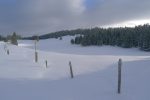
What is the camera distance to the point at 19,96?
15750mm

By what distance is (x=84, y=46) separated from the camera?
113250 mm

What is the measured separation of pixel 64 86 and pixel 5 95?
4.10m

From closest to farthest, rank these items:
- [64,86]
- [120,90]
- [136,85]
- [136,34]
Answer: [120,90], [136,85], [64,86], [136,34]

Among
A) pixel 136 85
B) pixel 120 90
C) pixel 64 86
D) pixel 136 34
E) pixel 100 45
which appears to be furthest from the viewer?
pixel 100 45

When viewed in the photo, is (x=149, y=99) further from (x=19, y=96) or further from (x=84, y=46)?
(x=84, y=46)

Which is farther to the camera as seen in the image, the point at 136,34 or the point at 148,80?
the point at 136,34

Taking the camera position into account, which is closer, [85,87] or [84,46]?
[85,87]

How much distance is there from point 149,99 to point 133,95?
151 centimetres

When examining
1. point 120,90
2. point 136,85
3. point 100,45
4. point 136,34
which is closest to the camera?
point 120,90

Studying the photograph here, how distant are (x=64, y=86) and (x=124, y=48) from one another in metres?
79.4

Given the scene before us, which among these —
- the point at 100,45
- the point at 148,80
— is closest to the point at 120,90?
the point at 148,80

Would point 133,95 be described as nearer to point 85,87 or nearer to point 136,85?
point 136,85

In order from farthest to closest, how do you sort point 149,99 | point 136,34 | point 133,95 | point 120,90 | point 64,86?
point 136,34
point 64,86
point 120,90
point 133,95
point 149,99

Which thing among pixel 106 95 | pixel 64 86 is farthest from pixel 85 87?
pixel 106 95
